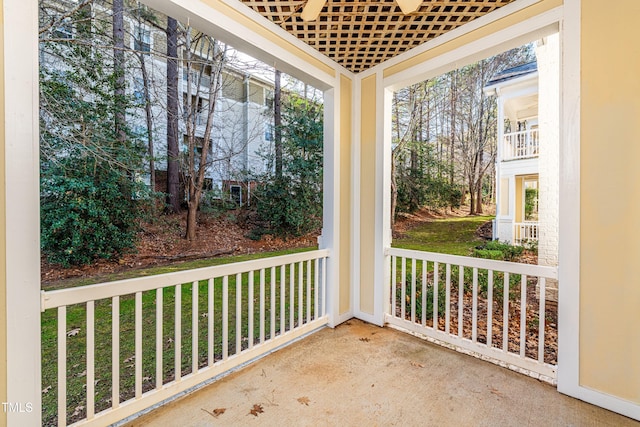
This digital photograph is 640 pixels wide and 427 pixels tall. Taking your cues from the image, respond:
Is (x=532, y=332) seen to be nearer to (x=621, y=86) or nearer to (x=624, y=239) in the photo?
(x=624, y=239)

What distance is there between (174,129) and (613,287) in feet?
22.0

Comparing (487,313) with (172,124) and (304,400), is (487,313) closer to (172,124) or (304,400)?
(304,400)

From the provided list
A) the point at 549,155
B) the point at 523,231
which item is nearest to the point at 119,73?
the point at 549,155

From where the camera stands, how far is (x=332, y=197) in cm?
291

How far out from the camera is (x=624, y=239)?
1689mm

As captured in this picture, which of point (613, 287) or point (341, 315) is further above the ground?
point (613, 287)

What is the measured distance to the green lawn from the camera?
663 cm

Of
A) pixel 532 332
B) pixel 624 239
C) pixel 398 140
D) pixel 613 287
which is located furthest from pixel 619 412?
pixel 398 140

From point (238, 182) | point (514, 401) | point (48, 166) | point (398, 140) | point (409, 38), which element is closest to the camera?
point (514, 401)

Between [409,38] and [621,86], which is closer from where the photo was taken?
[621,86]

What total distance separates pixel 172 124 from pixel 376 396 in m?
6.04

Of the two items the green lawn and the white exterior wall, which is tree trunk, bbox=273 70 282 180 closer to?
the green lawn

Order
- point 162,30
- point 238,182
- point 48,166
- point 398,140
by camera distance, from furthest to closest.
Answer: point 398,140, point 238,182, point 162,30, point 48,166

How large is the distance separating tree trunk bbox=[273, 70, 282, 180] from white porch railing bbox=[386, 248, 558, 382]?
14.5 ft
